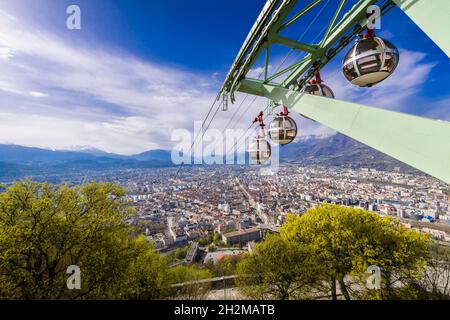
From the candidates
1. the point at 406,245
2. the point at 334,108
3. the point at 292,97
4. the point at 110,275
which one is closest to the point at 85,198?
the point at 110,275

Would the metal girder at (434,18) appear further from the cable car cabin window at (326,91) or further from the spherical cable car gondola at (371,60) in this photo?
the cable car cabin window at (326,91)

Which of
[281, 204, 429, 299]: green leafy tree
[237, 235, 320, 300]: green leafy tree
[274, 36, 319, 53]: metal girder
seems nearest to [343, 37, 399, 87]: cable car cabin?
[274, 36, 319, 53]: metal girder

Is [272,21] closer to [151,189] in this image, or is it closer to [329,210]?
[329,210]

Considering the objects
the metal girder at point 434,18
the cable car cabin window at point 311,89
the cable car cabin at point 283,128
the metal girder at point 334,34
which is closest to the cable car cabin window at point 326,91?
the cable car cabin window at point 311,89

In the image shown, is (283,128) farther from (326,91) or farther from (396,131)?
(396,131)

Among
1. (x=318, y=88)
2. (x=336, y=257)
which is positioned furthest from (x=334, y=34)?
(x=336, y=257)

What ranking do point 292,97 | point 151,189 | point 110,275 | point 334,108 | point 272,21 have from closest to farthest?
point 334,108 → point 272,21 → point 292,97 → point 110,275 → point 151,189
